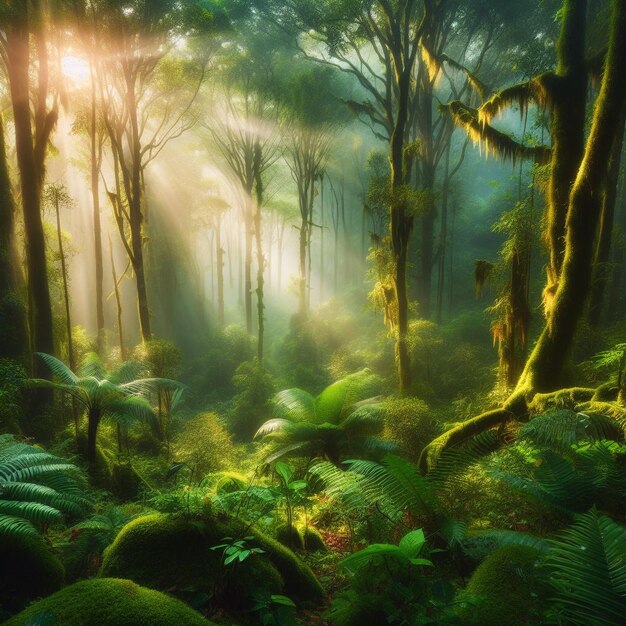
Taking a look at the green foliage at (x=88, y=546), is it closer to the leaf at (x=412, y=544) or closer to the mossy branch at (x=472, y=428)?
the leaf at (x=412, y=544)

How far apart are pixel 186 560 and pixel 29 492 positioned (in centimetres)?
162

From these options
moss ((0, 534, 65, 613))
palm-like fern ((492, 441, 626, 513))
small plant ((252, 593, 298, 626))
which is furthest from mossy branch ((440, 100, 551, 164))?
moss ((0, 534, 65, 613))

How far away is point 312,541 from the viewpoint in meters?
4.50

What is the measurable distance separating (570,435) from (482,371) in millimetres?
8199

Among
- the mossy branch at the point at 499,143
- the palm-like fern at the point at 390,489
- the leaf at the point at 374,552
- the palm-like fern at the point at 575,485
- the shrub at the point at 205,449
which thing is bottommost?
the shrub at the point at 205,449

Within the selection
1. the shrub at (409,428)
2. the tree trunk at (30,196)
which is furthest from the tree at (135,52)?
the shrub at (409,428)

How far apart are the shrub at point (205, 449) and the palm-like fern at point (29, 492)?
4.21 metres

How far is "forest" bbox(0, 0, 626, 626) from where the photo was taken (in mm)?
2641

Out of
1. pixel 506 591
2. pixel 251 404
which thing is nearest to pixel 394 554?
pixel 506 591

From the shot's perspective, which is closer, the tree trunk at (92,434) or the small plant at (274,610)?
the small plant at (274,610)

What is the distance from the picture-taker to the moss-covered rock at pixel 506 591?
218 centimetres

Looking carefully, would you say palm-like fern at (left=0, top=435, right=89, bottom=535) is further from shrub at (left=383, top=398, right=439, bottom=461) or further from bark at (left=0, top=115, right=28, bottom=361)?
bark at (left=0, top=115, right=28, bottom=361)

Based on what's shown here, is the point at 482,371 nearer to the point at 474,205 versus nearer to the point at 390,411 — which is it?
the point at 390,411

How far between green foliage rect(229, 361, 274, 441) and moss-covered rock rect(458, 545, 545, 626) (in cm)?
1086
